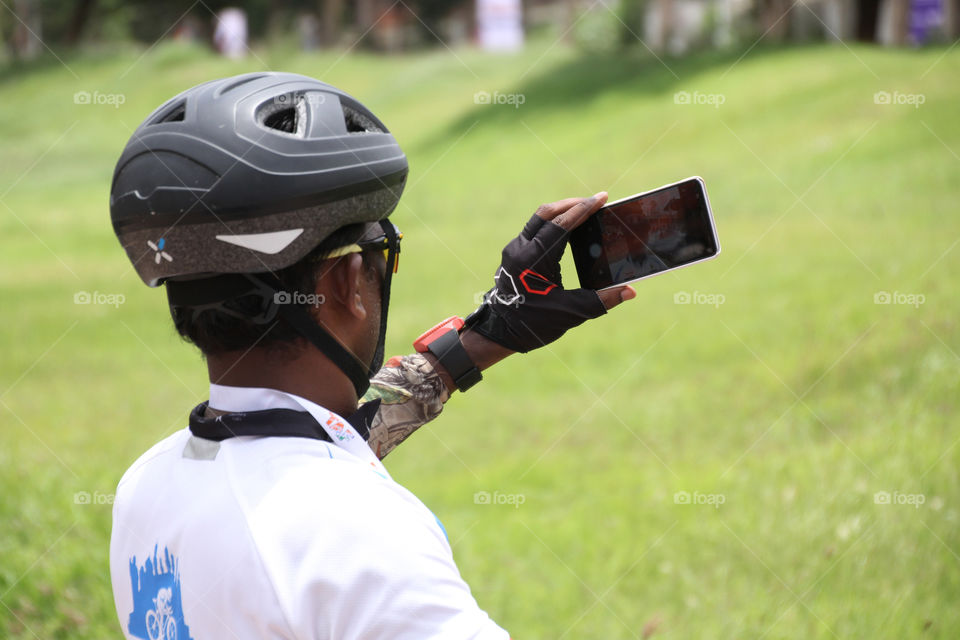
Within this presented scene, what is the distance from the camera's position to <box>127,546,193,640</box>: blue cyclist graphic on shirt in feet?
4.77

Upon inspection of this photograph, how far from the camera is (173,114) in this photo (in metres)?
1.73

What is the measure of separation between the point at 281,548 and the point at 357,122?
901 mm

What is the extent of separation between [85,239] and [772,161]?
35.2ft

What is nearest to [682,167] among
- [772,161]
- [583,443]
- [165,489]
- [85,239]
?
[772,161]

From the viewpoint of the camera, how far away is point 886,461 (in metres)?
4.56

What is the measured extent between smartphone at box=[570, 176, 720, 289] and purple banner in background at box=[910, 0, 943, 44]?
21.4 metres

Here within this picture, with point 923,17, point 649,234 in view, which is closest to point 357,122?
point 649,234

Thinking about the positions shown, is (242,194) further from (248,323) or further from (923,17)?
(923,17)

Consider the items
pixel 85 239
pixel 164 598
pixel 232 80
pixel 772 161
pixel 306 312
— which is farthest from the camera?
pixel 85 239

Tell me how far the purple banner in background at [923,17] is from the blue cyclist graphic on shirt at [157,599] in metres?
22.5

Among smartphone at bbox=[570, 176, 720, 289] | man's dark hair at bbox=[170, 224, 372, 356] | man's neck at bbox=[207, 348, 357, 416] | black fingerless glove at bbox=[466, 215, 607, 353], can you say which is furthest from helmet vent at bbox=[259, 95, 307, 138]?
smartphone at bbox=[570, 176, 720, 289]

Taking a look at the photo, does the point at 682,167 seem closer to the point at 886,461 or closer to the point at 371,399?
the point at 886,461

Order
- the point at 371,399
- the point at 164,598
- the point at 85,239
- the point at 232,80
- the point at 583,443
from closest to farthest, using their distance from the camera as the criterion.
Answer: the point at 164,598 < the point at 232,80 < the point at 371,399 < the point at 583,443 < the point at 85,239

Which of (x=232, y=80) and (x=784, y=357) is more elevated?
(x=232, y=80)
